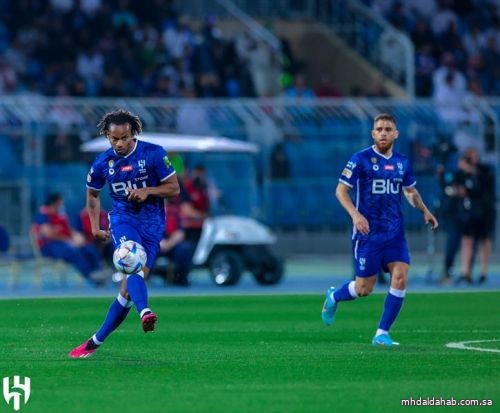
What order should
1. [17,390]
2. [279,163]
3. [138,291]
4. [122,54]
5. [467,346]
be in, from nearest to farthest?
[17,390] → [138,291] → [467,346] → [279,163] → [122,54]

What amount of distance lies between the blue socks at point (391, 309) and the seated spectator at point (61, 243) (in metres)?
11.5

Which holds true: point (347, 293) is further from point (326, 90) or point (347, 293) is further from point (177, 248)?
point (326, 90)

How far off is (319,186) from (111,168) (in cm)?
1914

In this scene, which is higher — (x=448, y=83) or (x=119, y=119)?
(x=448, y=83)

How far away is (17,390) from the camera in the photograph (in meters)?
10.9

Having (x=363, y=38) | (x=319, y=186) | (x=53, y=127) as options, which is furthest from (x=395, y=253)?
(x=363, y=38)

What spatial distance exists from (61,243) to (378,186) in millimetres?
11587

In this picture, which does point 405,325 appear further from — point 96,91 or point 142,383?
point 96,91

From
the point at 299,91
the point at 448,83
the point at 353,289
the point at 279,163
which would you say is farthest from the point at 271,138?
the point at 353,289

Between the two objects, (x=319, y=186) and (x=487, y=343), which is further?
(x=319, y=186)

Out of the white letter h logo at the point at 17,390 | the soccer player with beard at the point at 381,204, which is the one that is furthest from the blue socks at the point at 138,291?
the soccer player with beard at the point at 381,204

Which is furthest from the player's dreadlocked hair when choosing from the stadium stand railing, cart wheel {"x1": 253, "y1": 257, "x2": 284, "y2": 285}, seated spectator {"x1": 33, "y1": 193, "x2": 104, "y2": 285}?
the stadium stand railing

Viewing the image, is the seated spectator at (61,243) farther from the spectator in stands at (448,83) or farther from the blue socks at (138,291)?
the blue socks at (138,291)

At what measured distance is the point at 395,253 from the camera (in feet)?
49.7
